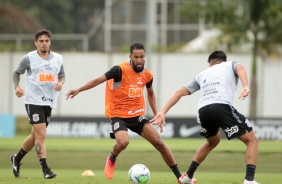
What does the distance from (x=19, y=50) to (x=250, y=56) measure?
11.7 meters

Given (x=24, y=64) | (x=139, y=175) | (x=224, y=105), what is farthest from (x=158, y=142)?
(x=24, y=64)

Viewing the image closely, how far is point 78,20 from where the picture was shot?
257 feet

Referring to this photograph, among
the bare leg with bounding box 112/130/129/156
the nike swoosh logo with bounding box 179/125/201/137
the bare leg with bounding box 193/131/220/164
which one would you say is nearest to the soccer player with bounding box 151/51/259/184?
the bare leg with bounding box 193/131/220/164

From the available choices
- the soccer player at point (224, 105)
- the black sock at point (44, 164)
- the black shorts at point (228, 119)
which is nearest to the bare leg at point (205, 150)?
the soccer player at point (224, 105)

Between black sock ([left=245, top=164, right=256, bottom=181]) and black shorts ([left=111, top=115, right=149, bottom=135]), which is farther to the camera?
black shorts ([left=111, top=115, right=149, bottom=135])

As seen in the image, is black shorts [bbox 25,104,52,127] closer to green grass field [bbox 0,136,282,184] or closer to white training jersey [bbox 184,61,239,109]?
green grass field [bbox 0,136,282,184]

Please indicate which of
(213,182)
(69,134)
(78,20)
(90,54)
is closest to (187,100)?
(90,54)

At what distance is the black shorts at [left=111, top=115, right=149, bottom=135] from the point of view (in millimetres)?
15258

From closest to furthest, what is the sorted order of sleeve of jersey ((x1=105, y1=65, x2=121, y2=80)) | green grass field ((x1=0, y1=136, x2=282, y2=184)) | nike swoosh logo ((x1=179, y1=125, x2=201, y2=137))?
sleeve of jersey ((x1=105, y1=65, x2=121, y2=80)) → green grass field ((x1=0, y1=136, x2=282, y2=184)) → nike swoosh logo ((x1=179, y1=125, x2=201, y2=137))

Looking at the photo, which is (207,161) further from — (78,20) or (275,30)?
(78,20)

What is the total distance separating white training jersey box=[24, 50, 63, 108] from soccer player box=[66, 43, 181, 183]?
1384 mm

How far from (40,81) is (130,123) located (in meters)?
2.22

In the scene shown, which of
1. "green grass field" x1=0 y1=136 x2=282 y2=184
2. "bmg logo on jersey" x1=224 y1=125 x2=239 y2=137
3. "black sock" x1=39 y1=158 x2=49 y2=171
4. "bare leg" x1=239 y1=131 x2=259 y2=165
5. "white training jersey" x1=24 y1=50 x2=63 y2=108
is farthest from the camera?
"green grass field" x1=0 y1=136 x2=282 y2=184

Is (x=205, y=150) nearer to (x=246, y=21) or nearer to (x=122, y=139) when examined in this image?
(x=122, y=139)
